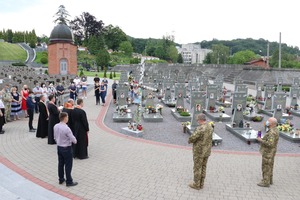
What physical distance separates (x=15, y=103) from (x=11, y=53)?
295 feet

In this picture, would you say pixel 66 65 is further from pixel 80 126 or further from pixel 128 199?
pixel 128 199

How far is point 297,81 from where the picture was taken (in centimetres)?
3114

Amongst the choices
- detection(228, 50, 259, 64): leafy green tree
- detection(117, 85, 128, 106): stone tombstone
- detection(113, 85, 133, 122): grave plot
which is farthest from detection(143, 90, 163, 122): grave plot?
detection(228, 50, 259, 64): leafy green tree

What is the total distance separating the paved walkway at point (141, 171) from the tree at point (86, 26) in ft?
311

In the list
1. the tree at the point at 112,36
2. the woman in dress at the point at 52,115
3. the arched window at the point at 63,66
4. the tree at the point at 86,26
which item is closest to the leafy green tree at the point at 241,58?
the tree at the point at 112,36

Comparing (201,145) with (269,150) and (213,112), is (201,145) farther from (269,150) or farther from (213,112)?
(213,112)

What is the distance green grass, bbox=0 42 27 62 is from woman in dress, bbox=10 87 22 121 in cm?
8040

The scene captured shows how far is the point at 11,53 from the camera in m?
93.6

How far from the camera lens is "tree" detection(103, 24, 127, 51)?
103 m

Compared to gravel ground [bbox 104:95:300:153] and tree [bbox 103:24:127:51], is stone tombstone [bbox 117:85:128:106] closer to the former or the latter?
gravel ground [bbox 104:95:300:153]

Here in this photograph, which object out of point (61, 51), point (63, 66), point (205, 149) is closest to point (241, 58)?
point (63, 66)

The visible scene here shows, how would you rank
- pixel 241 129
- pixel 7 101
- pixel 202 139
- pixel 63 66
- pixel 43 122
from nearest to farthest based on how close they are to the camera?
pixel 202 139 < pixel 43 122 < pixel 241 129 < pixel 7 101 < pixel 63 66

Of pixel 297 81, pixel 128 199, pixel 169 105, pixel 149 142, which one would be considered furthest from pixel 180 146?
pixel 297 81

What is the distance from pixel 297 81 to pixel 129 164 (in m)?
28.5
